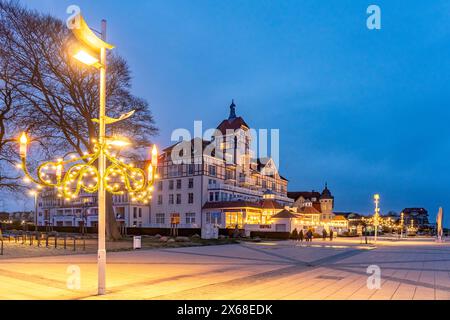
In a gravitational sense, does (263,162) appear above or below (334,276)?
above

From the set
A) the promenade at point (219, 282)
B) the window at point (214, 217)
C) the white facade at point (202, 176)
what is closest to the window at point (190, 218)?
the white facade at point (202, 176)

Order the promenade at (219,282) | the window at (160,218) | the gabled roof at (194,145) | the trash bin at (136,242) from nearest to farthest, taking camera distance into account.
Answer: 1. the promenade at (219,282)
2. the trash bin at (136,242)
3. the gabled roof at (194,145)
4. the window at (160,218)

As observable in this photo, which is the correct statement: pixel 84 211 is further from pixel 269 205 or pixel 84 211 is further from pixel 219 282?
pixel 219 282

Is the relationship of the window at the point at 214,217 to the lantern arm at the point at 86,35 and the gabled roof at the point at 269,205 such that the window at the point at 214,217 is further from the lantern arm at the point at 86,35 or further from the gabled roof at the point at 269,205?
the lantern arm at the point at 86,35

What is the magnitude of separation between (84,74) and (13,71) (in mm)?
5017

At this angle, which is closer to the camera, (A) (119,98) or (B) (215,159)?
(A) (119,98)

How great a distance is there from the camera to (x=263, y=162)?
82312mm

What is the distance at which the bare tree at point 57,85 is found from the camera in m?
28.5

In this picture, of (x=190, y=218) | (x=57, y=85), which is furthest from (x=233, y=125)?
(x=57, y=85)

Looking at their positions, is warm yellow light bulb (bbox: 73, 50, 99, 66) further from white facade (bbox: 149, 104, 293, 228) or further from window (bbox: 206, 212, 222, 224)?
white facade (bbox: 149, 104, 293, 228)

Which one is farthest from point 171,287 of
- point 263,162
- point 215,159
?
point 263,162

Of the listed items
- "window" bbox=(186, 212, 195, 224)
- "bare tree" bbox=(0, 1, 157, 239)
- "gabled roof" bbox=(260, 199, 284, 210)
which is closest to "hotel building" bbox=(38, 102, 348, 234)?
"window" bbox=(186, 212, 195, 224)
